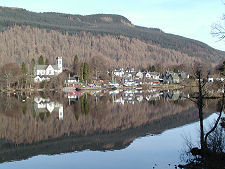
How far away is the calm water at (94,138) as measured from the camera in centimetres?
1541

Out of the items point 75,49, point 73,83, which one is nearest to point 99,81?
point 73,83

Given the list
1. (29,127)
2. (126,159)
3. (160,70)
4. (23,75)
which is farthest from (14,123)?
(160,70)

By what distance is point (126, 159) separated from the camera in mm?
15500

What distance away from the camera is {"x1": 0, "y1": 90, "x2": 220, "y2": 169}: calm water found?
1541 centimetres

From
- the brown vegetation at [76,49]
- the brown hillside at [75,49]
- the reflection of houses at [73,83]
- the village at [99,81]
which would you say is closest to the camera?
the reflection of houses at [73,83]

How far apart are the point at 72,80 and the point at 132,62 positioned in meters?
91.4

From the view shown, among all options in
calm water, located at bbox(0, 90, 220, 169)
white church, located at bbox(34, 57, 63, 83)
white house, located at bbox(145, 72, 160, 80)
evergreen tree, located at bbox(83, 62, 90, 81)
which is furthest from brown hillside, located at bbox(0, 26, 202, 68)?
calm water, located at bbox(0, 90, 220, 169)

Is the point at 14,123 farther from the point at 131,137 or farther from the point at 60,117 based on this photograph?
the point at 131,137

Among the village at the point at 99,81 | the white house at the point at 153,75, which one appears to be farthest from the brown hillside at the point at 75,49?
the village at the point at 99,81

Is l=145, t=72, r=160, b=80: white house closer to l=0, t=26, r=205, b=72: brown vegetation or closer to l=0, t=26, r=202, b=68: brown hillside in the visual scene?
l=0, t=26, r=205, b=72: brown vegetation

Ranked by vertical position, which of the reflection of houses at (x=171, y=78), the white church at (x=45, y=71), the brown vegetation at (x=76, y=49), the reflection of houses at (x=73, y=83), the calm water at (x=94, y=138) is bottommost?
the calm water at (x=94, y=138)

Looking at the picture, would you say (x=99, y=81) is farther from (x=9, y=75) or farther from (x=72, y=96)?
(x=72, y=96)

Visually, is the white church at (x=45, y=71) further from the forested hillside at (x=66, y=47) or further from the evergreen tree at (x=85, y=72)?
the forested hillside at (x=66, y=47)

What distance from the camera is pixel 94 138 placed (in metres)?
20.9
